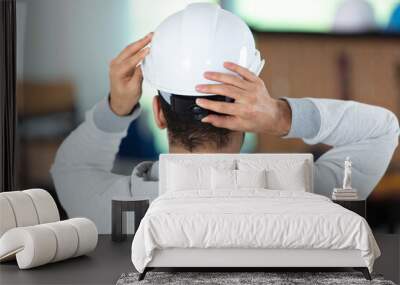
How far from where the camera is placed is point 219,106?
6.31 m

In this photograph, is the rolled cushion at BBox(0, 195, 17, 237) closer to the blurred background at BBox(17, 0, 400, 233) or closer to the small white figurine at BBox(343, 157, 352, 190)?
the blurred background at BBox(17, 0, 400, 233)

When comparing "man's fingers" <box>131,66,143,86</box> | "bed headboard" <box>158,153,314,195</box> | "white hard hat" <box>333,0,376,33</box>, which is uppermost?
"white hard hat" <box>333,0,376,33</box>

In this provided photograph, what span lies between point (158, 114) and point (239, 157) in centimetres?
88

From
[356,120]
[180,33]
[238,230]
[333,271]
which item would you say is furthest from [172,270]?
[356,120]

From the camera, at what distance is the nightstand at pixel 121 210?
630 centimetres

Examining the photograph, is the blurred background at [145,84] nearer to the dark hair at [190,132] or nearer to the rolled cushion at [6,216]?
the dark hair at [190,132]

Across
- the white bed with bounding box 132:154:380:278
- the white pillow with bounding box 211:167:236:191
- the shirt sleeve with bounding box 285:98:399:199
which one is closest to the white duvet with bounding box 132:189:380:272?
the white bed with bounding box 132:154:380:278

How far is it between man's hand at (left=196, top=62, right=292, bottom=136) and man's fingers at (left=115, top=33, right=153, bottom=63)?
2.63 feet

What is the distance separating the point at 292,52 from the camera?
6.73 m

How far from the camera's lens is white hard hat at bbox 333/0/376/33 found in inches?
266

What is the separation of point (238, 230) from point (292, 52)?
2654 mm

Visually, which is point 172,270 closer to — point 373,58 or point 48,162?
point 48,162

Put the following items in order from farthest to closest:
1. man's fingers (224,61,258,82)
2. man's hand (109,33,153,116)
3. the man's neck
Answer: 1. man's hand (109,33,153,116)
2. the man's neck
3. man's fingers (224,61,258,82)

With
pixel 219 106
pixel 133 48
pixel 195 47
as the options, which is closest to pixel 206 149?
pixel 219 106
